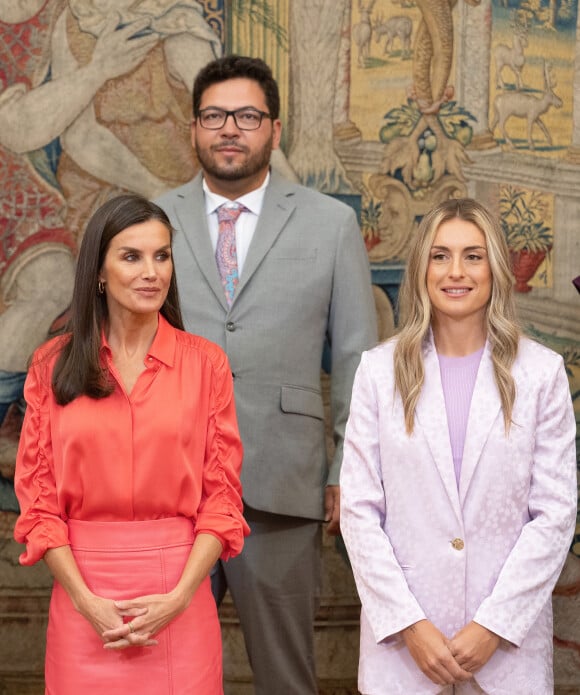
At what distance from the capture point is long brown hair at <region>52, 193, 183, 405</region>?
292 cm

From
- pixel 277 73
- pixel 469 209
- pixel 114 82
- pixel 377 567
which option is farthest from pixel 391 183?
pixel 377 567

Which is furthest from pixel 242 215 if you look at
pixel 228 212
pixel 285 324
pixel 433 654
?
pixel 433 654

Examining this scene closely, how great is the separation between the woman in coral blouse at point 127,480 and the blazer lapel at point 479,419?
621 mm

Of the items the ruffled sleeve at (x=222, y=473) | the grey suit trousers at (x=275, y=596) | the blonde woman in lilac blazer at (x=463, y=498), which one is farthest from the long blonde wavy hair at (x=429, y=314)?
the grey suit trousers at (x=275, y=596)

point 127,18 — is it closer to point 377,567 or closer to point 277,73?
point 277,73

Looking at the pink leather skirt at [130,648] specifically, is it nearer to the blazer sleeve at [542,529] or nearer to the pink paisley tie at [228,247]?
the blazer sleeve at [542,529]

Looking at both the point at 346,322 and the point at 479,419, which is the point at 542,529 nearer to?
the point at 479,419

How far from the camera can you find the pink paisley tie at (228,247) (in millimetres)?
3926

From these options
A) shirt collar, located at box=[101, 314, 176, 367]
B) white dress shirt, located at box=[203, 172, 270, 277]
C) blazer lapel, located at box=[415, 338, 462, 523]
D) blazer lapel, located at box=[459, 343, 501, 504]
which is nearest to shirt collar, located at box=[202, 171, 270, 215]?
white dress shirt, located at box=[203, 172, 270, 277]

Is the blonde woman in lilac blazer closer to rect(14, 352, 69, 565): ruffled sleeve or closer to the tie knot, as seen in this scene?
rect(14, 352, 69, 565): ruffled sleeve

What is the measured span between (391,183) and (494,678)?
2.49 m

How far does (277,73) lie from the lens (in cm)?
482

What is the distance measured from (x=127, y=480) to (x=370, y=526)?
0.68 m

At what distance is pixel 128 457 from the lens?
2.88 metres
